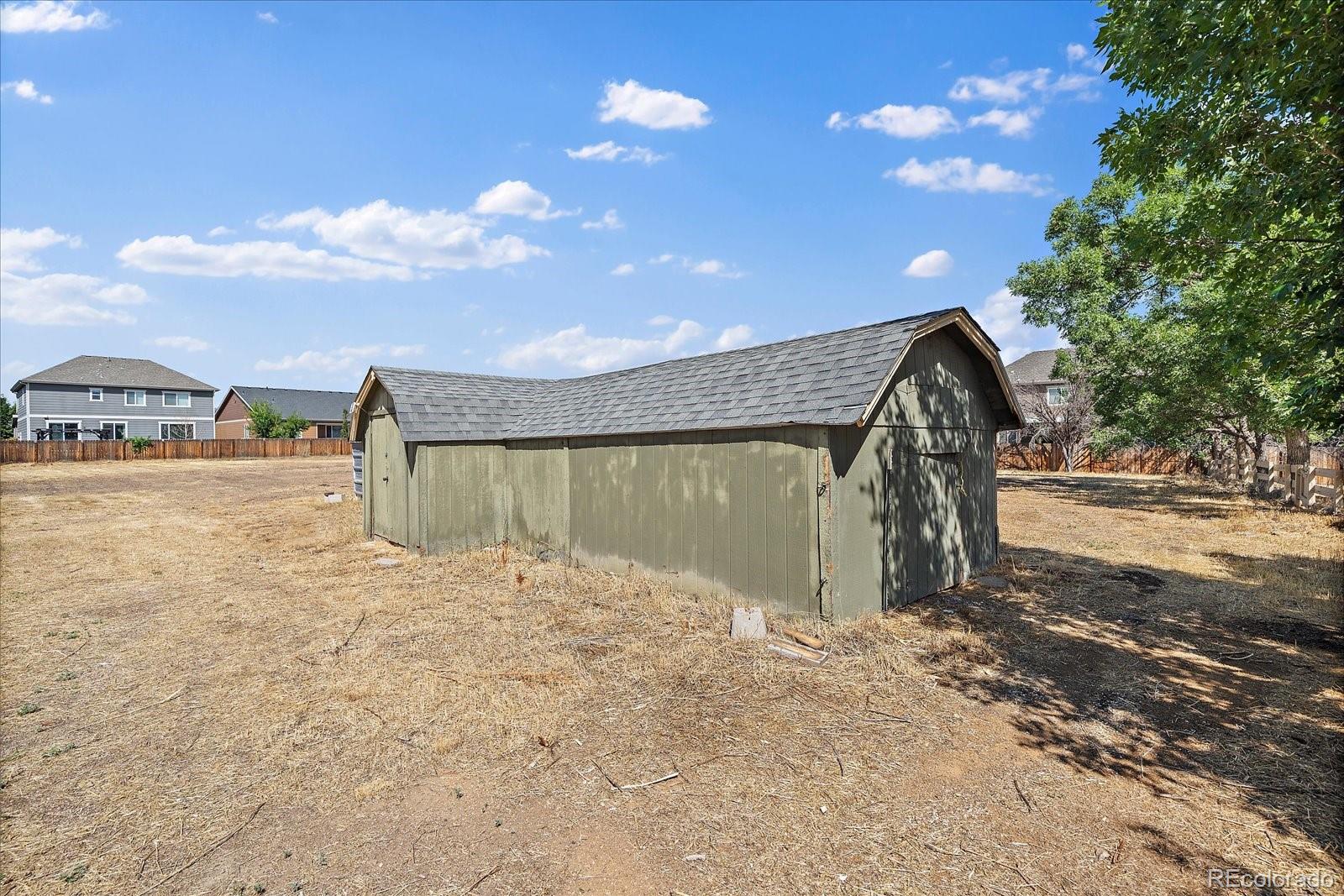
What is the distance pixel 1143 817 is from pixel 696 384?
779 centimetres

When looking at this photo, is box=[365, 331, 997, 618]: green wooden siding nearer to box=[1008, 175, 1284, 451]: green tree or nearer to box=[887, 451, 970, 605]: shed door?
box=[887, 451, 970, 605]: shed door

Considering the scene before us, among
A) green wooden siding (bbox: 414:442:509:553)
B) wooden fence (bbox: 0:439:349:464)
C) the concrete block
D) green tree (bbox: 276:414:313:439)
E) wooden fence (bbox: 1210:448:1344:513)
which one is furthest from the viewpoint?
green tree (bbox: 276:414:313:439)

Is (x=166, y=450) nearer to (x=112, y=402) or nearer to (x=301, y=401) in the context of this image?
(x=112, y=402)

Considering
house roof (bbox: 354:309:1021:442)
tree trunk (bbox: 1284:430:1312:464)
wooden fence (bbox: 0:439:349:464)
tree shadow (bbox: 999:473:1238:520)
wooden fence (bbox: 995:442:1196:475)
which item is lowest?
tree shadow (bbox: 999:473:1238:520)

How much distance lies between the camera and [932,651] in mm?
6996

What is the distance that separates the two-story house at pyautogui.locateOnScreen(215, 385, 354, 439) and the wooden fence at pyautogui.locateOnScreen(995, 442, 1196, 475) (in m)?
48.1

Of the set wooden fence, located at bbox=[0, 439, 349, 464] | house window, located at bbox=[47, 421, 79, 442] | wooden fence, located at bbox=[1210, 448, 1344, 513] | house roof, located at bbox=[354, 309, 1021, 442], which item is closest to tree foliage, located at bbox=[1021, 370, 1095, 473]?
wooden fence, located at bbox=[1210, 448, 1344, 513]

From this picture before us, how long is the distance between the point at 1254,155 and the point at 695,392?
23.0 ft

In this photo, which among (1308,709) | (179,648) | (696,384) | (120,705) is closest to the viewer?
(1308,709)

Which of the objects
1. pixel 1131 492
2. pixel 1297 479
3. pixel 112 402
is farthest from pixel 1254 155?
pixel 112 402

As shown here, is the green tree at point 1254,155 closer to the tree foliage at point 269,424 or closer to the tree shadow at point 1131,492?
the tree shadow at point 1131,492

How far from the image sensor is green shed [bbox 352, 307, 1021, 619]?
788cm

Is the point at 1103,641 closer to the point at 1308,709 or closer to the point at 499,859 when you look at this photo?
the point at 1308,709

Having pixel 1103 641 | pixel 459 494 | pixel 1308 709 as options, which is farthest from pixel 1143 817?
pixel 459 494
